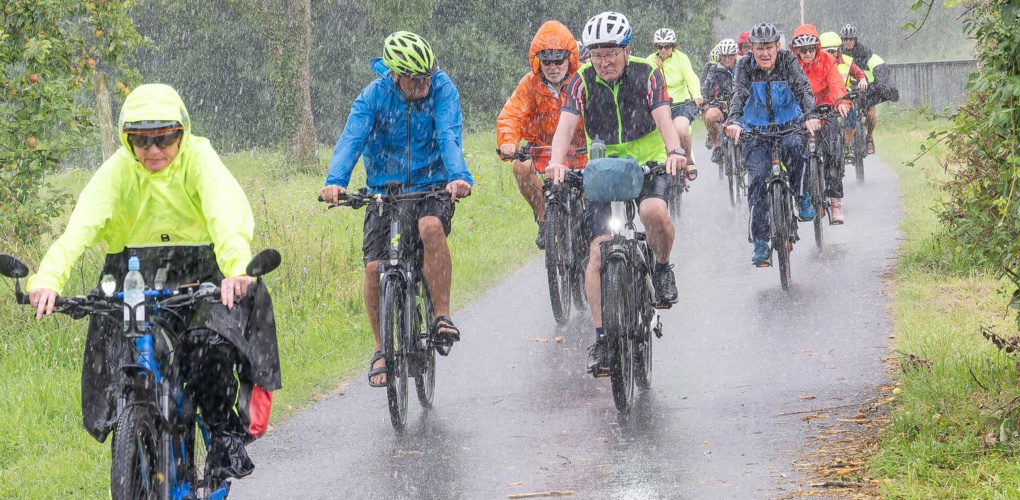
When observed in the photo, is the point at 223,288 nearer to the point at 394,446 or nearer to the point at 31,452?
the point at 394,446

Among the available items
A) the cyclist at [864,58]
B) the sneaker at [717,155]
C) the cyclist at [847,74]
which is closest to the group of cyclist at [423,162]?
the cyclist at [847,74]

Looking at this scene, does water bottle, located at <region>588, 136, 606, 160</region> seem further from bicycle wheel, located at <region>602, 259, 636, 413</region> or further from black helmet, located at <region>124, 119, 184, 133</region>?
black helmet, located at <region>124, 119, 184, 133</region>

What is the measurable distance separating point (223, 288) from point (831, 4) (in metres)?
91.7

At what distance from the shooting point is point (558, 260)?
9688 millimetres

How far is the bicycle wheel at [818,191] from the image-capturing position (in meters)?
12.2

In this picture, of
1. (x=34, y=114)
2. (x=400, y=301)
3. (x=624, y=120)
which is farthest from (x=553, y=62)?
(x=34, y=114)

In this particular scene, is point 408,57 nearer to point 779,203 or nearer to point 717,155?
point 779,203

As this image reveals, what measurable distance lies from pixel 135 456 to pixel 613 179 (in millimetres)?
3456

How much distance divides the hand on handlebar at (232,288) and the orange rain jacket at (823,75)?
941 centimetres

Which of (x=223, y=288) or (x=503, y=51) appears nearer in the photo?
(x=223, y=288)

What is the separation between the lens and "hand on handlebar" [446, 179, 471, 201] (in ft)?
22.8

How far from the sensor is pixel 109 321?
4.93m

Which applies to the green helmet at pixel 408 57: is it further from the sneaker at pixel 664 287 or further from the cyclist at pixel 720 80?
the cyclist at pixel 720 80

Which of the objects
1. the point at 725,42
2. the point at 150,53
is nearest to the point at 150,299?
the point at 725,42
